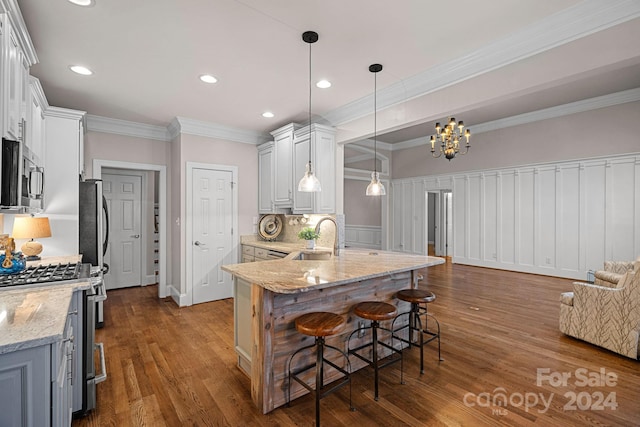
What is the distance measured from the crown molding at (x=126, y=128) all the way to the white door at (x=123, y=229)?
47.3 inches

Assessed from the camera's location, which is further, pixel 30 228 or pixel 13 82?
pixel 30 228

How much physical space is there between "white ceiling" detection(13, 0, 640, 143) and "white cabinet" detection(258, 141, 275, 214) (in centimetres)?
129

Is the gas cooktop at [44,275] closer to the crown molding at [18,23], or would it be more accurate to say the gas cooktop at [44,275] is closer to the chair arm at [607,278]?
the crown molding at [18,23]

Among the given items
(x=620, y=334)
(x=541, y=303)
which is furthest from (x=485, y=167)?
(x=620, y=334)

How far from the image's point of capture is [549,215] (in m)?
5.94

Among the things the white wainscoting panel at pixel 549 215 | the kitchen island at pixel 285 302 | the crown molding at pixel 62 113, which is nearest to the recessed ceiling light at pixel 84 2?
the crown molding at pixel 62 113

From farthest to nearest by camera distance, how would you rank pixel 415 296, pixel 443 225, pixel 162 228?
1. pixel 443 225
2. pixel 162 228
3. pixel 415 296

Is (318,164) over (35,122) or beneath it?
beneath

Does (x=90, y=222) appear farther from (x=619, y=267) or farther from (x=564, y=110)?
(x=564, y=110)

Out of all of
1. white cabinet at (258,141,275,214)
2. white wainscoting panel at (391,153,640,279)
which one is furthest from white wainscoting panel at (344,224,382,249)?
white cabinet at (258,141,275,214)

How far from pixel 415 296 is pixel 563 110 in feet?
17.3

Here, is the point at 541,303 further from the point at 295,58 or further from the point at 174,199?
the point at 174,199

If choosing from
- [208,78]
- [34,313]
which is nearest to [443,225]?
[208,78]

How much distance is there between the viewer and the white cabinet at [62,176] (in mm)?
3260
